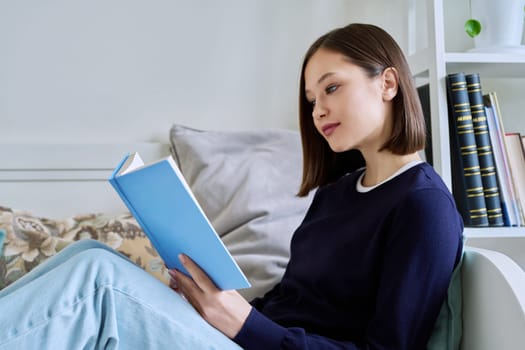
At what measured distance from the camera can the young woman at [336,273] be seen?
30.7 inches

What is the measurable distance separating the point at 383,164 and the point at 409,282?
0.84ft

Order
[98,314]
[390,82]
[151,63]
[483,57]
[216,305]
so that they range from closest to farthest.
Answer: [98,314] < [216,305] < [390,82] < [483,57] < [151,63]

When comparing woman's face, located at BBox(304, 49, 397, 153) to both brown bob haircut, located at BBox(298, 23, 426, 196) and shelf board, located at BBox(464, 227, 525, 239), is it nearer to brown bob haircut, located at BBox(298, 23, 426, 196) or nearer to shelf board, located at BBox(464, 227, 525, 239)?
brown bob haircut, located at BBox(298, 23, 426, 196)

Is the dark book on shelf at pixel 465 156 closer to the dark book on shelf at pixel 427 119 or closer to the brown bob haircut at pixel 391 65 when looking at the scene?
the dark book on shelf at pixel 427 119

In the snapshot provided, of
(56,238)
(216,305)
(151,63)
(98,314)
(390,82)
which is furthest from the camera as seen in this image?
(151,63)

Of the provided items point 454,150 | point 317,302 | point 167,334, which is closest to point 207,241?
point 167,334

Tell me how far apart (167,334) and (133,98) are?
90 centimetres

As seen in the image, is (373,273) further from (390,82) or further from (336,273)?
(390,82)

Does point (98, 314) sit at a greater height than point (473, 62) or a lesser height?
lesser

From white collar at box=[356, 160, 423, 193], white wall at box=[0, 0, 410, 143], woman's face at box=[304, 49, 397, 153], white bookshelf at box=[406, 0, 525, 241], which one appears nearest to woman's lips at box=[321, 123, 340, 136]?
woman's face at box=[304, 49, 397, 153]

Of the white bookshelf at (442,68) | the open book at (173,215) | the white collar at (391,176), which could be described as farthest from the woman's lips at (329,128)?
the white bookshelf at (442,68)

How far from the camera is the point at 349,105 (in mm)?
998

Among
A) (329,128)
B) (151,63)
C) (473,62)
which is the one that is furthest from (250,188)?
(473,62)

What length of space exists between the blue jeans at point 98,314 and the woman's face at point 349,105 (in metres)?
0.39
